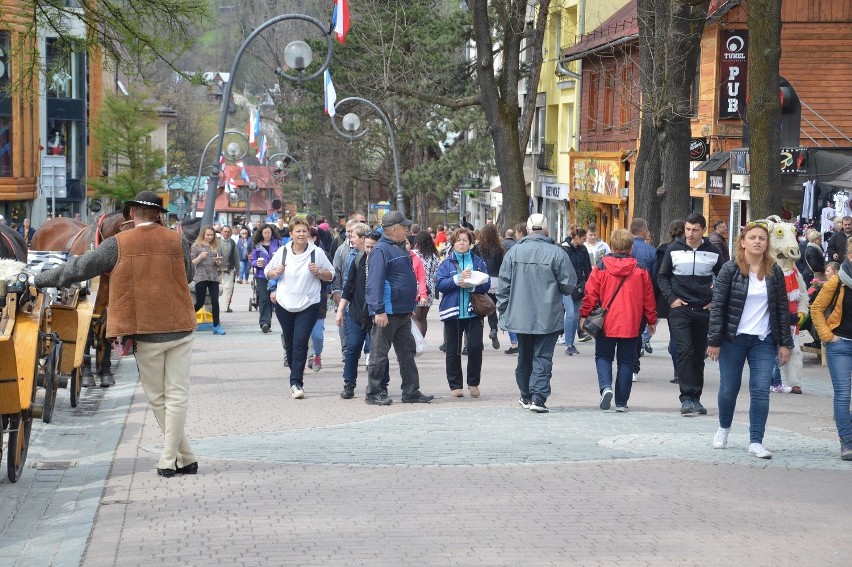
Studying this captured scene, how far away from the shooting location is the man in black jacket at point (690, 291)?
40.4 ft

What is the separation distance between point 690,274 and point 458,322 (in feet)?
8.12

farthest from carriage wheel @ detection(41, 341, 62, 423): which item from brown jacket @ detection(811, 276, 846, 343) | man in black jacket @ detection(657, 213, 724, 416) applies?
brown jacket @ detection(811, 276, 846, 343)

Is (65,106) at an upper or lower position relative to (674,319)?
upper

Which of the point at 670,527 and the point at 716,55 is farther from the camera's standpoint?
the point at 716,55

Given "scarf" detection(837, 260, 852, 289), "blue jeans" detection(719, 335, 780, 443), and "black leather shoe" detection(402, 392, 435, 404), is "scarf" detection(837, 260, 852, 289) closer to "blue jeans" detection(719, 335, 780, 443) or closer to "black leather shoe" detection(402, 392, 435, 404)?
"blue jeans" detection(719, 335, 780, 443)

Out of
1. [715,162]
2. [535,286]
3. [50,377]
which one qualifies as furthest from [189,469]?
[715,162]

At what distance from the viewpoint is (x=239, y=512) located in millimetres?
7660

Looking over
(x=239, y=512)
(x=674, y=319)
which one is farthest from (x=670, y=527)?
(x=674, y=319)

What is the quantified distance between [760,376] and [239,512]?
4.03 m

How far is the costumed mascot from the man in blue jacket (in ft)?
10.9

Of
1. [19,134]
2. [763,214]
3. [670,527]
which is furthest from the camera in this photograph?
[19,134]

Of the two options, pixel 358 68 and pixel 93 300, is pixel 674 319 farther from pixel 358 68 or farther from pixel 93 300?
pixel 358 68

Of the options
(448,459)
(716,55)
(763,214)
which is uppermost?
(716,55)

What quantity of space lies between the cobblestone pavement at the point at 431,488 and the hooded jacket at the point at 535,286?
31.4 inches
